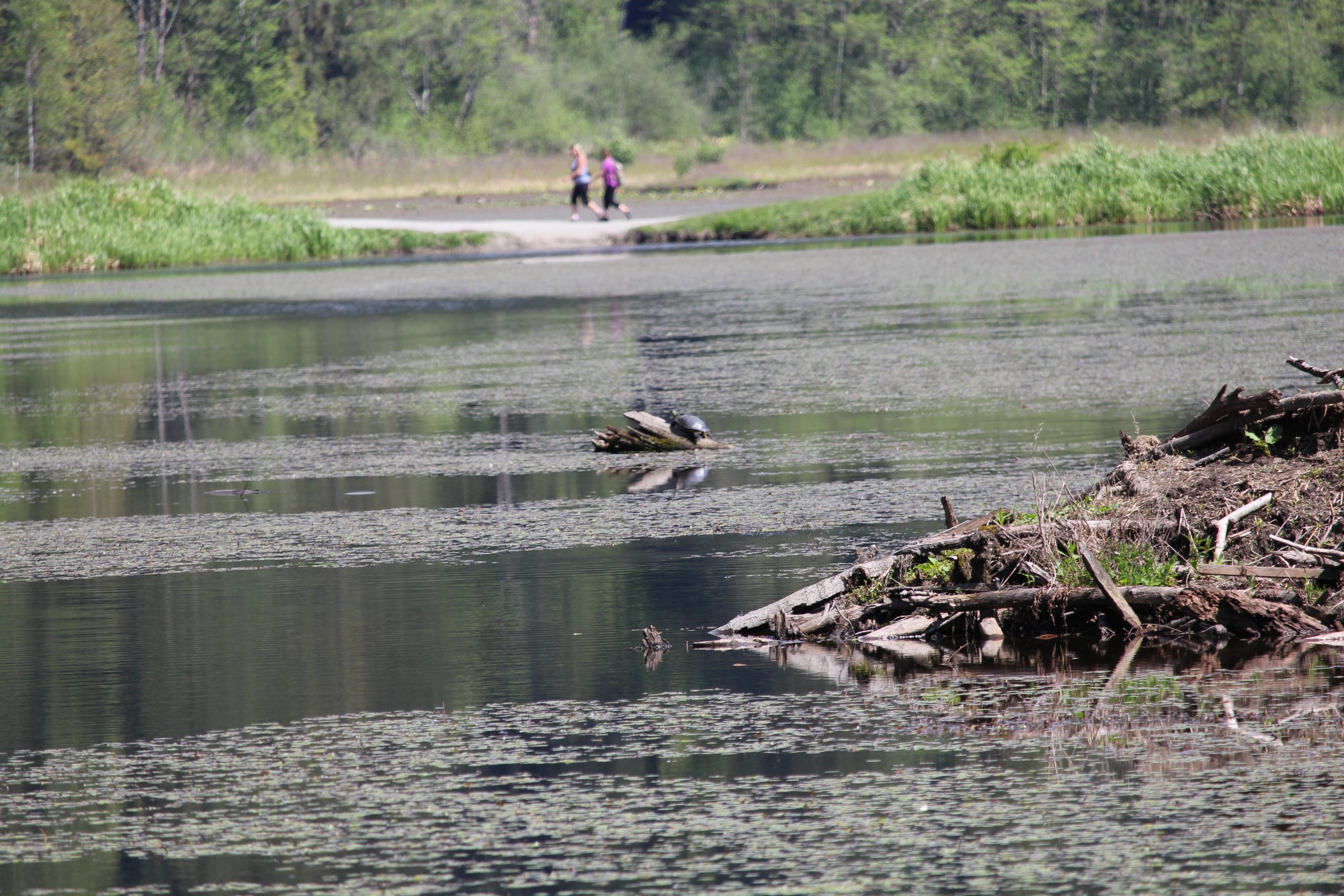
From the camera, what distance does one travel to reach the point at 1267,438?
6.60 metres

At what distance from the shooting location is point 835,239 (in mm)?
35781

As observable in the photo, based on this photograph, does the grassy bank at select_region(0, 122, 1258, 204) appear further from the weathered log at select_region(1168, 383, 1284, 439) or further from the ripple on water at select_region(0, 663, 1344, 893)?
the ripple on water at select_region(0, 663, 1344, 893)

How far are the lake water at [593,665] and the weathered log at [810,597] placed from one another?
19cm

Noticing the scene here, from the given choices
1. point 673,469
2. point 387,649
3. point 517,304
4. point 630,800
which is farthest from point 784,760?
point 517,304

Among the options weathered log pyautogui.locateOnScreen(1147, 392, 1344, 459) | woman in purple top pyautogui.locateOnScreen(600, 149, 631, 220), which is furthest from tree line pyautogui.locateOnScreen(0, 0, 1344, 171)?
weathered log pyautogui.locateOnScreen(1147, 392, 1344, 459)

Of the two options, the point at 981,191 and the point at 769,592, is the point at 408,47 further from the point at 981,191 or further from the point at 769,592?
the point at 769,592

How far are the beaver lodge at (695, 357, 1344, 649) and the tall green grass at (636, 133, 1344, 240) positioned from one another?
28828mm

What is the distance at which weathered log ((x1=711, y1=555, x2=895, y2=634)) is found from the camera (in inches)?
244

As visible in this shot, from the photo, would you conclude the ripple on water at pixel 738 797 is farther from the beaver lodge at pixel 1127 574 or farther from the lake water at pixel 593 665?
the beaver lodge at pixel 1127 574

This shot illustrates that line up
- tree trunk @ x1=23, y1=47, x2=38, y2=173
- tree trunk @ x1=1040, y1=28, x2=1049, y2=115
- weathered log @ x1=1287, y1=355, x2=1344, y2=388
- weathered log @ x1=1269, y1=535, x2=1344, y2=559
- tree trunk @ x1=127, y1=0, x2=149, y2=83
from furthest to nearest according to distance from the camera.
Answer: tree trunk @ x1=1040, y1=28, x2=1049, y2=115, tree trunk @ x1=127, y1=0, x2=149, y2=83, tree trunk @ x1=23, y1=47, x2=38, y2=173, weathered log @ x1=1287, y1=355, x2=1344, y2=388, weathered log @ x1=1269, y1=535, x2=1344, y2=559

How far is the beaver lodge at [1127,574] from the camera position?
5.96 m

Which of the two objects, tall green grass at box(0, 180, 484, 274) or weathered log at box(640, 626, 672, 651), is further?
tall green grass at box(0, 180, 484, 274)

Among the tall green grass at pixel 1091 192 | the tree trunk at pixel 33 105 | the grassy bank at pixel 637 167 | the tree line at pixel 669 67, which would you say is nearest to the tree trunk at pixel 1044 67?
the tree line at pixel 669 67

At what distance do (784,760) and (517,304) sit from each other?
19.3 metres
